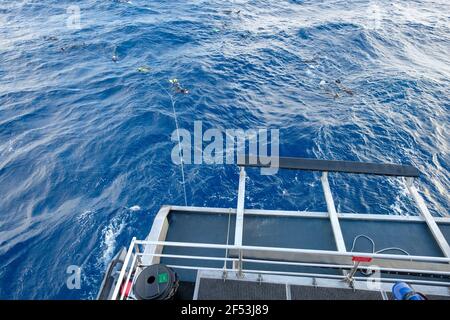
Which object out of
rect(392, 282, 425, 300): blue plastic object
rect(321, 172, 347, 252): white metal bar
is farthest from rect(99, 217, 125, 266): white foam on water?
rect(392, 282, 425, 300): blue plastic object

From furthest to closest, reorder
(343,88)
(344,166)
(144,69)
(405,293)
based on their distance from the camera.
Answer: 1. (144,69)
2. (343,88)
3. (344,166)
4. (405,293)

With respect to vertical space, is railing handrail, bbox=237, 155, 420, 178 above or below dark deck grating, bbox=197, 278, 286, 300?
above

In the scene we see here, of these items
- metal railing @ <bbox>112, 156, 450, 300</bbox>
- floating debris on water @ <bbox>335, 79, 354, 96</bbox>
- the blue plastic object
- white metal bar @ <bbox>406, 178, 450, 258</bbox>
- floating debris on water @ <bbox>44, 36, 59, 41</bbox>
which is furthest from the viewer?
floating debris on water @ <bbox>44, 36, 59, 41</bbox>

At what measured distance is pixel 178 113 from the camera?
24266mm

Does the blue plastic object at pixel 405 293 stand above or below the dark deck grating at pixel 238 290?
above

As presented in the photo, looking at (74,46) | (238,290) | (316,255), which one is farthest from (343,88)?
(74,46)

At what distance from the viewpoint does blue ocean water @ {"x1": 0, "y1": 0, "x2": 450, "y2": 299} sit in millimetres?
16359

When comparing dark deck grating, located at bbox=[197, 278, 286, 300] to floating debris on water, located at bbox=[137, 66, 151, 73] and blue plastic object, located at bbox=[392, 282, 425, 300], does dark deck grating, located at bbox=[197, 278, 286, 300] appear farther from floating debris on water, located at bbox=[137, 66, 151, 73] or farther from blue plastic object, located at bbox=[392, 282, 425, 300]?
floating debris on water, located at bbox=[137, 66, 151, 73]

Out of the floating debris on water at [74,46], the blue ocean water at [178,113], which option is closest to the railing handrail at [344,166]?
the blue ocean water at [178,113]

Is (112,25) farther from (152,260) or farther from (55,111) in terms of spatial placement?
(152,260)

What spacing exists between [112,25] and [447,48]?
44.8 meters

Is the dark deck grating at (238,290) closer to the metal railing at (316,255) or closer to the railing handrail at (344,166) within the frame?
the metal railing at (316,255)

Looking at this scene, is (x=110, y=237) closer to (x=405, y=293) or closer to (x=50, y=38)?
(x=405, y=293)

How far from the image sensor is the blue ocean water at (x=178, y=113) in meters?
16.4
